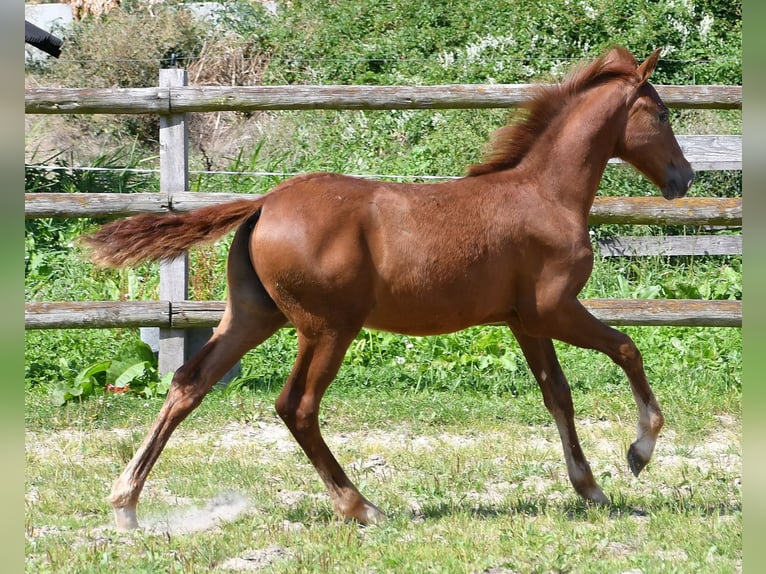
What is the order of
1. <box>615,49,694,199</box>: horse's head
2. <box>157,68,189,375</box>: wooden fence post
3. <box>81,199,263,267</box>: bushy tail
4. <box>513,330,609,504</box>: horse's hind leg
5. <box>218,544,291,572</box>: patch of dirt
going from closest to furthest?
<box>218,544,291,572</box>: patch of dirt, <box>81,199,263,267</box>: bushy tail, <box>513,330,609,504</box>: horse's hind leg, <box>615,49,694,199</box>: horse's head, <box>157,68,189,375</box>: wooden fence post

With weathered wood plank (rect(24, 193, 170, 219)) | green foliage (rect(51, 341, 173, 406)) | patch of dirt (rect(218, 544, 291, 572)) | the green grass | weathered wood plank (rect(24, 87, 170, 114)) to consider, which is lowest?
green foliage (rect(51, 341, 173, 406))

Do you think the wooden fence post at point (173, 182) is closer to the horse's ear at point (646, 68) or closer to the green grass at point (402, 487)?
the green grass at point (402, 487)

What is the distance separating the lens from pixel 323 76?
12.0 meters

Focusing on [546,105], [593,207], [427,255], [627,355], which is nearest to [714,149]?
[593,207]

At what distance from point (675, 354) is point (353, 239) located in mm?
3968

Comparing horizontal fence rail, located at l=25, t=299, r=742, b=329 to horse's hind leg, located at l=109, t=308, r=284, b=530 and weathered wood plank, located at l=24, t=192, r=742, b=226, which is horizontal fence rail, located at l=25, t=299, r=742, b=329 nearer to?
weathered wood plank, located at l=24, t=192, r=742, b=226

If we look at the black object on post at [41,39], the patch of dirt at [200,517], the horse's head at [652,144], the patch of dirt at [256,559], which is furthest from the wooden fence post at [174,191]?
the horse's head at [652,144]

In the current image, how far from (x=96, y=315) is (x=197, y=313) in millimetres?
668

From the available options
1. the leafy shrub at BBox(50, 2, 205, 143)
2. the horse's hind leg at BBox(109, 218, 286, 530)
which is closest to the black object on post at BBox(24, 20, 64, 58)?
the leafy shrub at BBox(50, 2, 205, 143)

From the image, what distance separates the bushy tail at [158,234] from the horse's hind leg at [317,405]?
64 centimetres

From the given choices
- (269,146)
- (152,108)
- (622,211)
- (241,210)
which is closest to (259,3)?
(269,146)

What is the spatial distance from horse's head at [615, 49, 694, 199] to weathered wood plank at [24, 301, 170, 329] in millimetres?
3290

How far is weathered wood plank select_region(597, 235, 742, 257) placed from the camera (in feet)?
28.4

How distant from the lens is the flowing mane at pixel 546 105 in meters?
4.85
